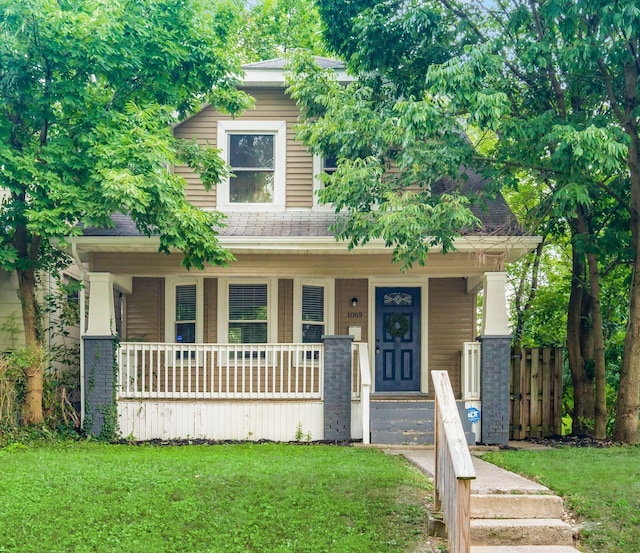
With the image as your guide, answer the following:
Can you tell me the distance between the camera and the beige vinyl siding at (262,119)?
1290 cm

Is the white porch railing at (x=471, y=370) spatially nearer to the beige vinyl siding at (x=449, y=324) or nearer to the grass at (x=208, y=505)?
the beige vinyl siding at (x=449, y=324)

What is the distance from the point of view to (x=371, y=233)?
384 inches

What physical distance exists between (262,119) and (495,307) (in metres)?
5.20

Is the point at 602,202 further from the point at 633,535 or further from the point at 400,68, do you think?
the point at 633,535

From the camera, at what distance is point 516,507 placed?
6594mm

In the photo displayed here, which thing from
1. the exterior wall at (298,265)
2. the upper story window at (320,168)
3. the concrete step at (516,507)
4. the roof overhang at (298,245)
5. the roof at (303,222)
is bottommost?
the concrete step at (516,507)

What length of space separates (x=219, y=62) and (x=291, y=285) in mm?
4208

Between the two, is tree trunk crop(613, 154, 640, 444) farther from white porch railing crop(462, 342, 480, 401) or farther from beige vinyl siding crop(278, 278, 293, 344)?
beige vinyl siding crop(278, 278, 293, 344)

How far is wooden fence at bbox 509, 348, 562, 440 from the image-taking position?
39.4ft

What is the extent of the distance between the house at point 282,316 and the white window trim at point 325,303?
24 millimetres

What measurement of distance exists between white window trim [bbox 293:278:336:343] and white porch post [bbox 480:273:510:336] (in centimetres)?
308

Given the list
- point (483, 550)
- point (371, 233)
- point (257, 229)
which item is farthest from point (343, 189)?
point (483, 550)

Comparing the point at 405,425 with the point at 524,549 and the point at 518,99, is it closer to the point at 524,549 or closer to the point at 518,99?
the point at 524,549

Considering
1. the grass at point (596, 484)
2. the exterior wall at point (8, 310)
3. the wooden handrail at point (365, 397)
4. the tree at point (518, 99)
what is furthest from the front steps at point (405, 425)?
the exterior wall at point (8, 310)
